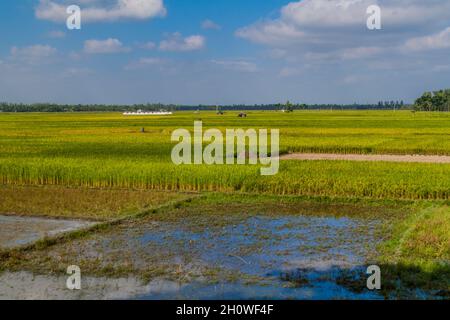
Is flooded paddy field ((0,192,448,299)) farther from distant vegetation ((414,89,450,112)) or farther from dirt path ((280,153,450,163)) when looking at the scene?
distant vegetation ((414,89,450,112))

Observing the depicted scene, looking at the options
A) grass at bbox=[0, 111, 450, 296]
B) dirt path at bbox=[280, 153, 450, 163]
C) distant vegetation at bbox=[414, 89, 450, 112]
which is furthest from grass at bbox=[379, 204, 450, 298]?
distant vegetation at bbox=[414, 89, 450, 112]

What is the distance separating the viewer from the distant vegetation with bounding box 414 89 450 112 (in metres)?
110

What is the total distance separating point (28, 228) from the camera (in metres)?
9.30

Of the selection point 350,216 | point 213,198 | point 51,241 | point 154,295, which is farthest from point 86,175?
point 154,295

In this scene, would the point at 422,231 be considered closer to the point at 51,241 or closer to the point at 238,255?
the point at 238,255

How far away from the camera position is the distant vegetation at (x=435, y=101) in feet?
361

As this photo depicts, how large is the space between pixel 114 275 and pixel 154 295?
3.12 feet

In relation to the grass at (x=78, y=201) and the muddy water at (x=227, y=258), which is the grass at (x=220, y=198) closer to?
the grass at (x=78, y=201)

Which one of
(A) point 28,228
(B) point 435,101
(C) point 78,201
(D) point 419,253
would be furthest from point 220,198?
(B) point 435,101

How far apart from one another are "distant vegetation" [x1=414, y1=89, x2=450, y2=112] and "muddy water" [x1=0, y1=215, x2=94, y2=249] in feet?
368

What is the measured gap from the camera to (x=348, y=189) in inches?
497

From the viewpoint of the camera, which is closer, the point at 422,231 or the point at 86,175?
the point at 422,231

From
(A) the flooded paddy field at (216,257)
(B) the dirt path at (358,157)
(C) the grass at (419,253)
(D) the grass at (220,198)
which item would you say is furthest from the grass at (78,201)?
(B) the dirt path at (358,157)
